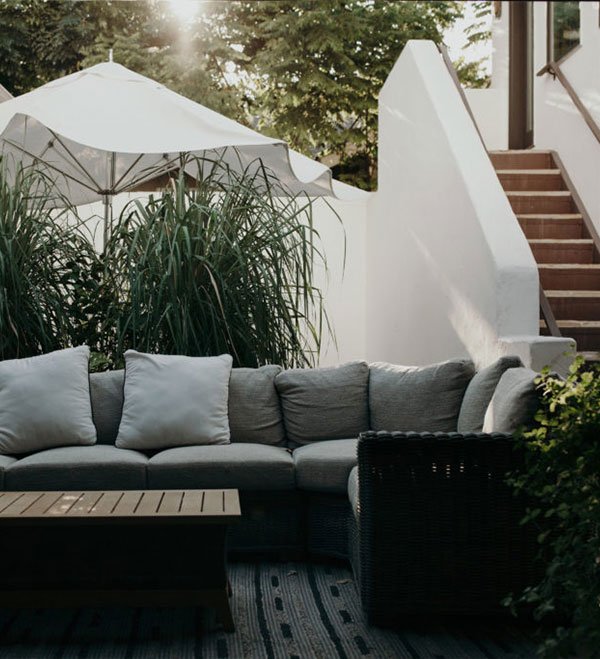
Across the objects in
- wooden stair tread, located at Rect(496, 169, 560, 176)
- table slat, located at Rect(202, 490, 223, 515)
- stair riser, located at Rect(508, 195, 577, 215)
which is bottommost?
table slat, located at Rect(202, 490, 223, 515)

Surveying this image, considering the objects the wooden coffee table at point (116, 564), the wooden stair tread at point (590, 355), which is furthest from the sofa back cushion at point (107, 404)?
the wooden stair tread at point (590, 355)

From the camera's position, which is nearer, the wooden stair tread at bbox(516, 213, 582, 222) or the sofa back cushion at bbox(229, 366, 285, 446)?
the sofa back cushion at bbox(229, 366, 285, 446)

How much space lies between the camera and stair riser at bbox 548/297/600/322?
20.5 ft

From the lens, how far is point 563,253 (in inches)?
275

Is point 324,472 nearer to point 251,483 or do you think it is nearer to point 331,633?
point 251,483

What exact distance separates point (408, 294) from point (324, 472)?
3.92m

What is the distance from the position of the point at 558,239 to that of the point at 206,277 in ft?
10.7

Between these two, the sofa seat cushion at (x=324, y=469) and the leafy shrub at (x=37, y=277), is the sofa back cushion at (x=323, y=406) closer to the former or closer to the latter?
the sofa seat cushion at (x=324, y=469)

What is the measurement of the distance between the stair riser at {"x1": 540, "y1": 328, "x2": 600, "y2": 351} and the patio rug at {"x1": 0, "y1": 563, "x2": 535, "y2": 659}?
112 inches

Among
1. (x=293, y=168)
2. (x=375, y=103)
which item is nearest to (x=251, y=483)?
(x=293, y=168)

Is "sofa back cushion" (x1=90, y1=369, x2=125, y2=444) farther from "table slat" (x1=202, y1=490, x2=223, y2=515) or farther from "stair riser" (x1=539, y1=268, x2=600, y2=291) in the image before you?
"stair riser" (x1=539, y1=268, x2=600, y2=291)

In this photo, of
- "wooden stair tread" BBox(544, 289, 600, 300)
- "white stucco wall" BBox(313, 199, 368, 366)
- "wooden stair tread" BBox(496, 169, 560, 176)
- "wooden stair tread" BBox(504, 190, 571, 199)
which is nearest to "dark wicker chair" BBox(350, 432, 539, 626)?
"wooden stair tread" BBox(544, 289, 600, 300)

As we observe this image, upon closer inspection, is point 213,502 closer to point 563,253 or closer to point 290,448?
point 290,448

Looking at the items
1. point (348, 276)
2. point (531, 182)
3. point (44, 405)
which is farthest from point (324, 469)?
point (348, 276)
